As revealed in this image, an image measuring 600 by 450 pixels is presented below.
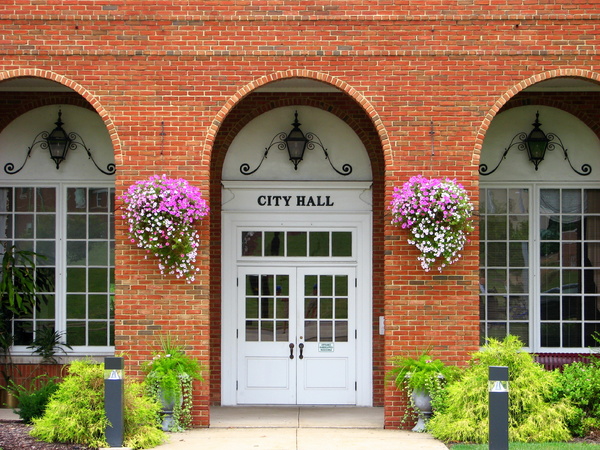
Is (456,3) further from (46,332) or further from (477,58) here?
(46,332)

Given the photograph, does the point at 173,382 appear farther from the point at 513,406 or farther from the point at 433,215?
the point at 513,406

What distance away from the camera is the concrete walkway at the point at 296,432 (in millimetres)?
9812

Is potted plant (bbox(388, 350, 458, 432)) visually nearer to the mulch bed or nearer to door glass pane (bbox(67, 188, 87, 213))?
the mulch bed

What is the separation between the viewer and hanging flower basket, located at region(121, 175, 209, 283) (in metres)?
10.4

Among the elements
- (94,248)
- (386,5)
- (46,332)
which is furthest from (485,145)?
(46,332)

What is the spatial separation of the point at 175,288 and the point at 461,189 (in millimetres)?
3833

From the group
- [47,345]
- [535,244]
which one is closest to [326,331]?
[535,244]

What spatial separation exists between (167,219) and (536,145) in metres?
5.78

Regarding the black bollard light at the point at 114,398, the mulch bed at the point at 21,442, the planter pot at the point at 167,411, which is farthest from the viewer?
the planter pot at the point at 167,411

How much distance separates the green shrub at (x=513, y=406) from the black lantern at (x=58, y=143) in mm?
6680

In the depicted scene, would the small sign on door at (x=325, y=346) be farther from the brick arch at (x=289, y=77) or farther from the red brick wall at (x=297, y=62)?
the brick arch at (x=289, y=77)

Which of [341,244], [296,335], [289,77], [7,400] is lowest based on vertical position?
[7,400]

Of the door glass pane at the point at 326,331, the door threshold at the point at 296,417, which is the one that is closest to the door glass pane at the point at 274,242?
the door glass pane at the point at 326,331

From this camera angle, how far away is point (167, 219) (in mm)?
10461
